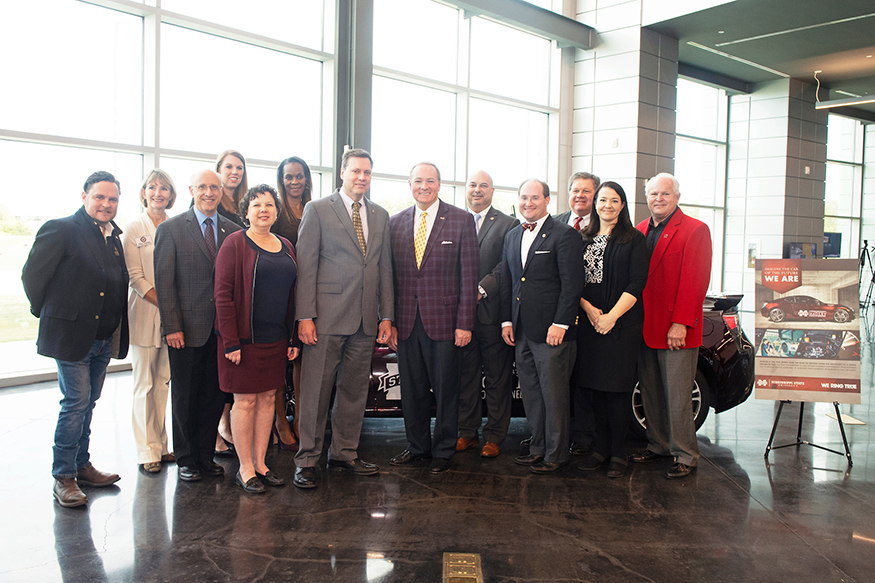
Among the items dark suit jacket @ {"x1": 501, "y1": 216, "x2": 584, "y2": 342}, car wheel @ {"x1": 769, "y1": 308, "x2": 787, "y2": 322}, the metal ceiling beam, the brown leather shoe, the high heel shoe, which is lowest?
the high heel shoe

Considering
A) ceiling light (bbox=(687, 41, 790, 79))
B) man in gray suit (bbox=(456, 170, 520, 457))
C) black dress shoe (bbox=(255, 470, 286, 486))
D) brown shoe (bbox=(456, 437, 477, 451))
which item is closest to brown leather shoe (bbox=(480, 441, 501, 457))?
man in gray suit (bbox=(456, 170, 520, 457))

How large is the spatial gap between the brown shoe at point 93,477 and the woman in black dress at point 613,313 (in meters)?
2.55

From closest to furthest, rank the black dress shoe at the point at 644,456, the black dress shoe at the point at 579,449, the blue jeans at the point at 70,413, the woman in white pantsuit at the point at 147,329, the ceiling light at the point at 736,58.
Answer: the blue jeans at the point at 70,413, the woman in white pantsuit at the point at 147,329, the black dress shoe at the point at 644,456, the black dress shoe at the point at 579,449, the ceiling light at the point at 736,58

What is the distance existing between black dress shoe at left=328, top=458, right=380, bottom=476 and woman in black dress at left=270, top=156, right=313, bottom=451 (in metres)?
0.50

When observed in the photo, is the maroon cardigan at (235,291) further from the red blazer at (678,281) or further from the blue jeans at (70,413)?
the red blazer at (678,281)

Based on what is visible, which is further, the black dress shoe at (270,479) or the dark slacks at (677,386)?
the dark slacks at (677,386)

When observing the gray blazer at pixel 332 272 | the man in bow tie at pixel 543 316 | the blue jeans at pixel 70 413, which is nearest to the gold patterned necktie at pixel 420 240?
the gray blazer at pixel 332 272

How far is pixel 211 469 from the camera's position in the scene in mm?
3230

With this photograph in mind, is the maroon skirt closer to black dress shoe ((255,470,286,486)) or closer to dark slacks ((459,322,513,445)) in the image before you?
black dress shoe ((255,470,286,486))

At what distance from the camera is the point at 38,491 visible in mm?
3010

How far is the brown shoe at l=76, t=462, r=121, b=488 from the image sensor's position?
10.1 ft

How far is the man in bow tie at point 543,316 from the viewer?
128 inches

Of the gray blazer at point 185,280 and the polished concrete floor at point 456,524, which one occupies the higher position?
the gray blazer at point 185,280

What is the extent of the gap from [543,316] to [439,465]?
1.01 m
